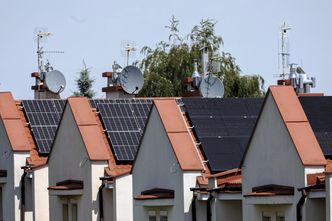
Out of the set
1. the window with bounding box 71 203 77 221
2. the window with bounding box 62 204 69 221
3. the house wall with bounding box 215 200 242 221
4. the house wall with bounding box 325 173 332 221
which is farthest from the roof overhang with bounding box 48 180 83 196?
the house wall with bounding box 325 173 332 221

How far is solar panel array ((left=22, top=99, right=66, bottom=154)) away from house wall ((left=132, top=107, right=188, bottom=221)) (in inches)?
318

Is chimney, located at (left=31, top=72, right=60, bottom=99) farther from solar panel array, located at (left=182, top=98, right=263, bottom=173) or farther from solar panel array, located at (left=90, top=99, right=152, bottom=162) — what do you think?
solar panel array, located at (left=182, top=98, right=263, bottom=173)

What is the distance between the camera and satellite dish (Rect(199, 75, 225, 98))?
5188 cm

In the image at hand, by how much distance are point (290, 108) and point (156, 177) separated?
7.04 meters

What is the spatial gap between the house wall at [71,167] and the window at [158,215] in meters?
3.93

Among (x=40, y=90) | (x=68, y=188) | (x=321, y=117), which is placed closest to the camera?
(x=321, y=117)

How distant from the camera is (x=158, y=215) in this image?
41938 mm

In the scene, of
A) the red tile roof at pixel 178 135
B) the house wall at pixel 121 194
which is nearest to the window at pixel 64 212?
the house wall at pixel 121 194

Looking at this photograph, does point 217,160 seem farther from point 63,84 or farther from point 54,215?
point 63,84

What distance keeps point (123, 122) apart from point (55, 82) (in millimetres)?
8995

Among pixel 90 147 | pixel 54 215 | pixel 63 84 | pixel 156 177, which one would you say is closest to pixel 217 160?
pixel 156 177

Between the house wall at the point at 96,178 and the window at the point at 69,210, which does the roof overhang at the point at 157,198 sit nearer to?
the house wall at the point at 96,178

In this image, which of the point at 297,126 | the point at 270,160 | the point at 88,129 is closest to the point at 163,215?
the point at 88,129

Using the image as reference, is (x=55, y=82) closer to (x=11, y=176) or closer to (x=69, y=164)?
(x=11, y=176)
